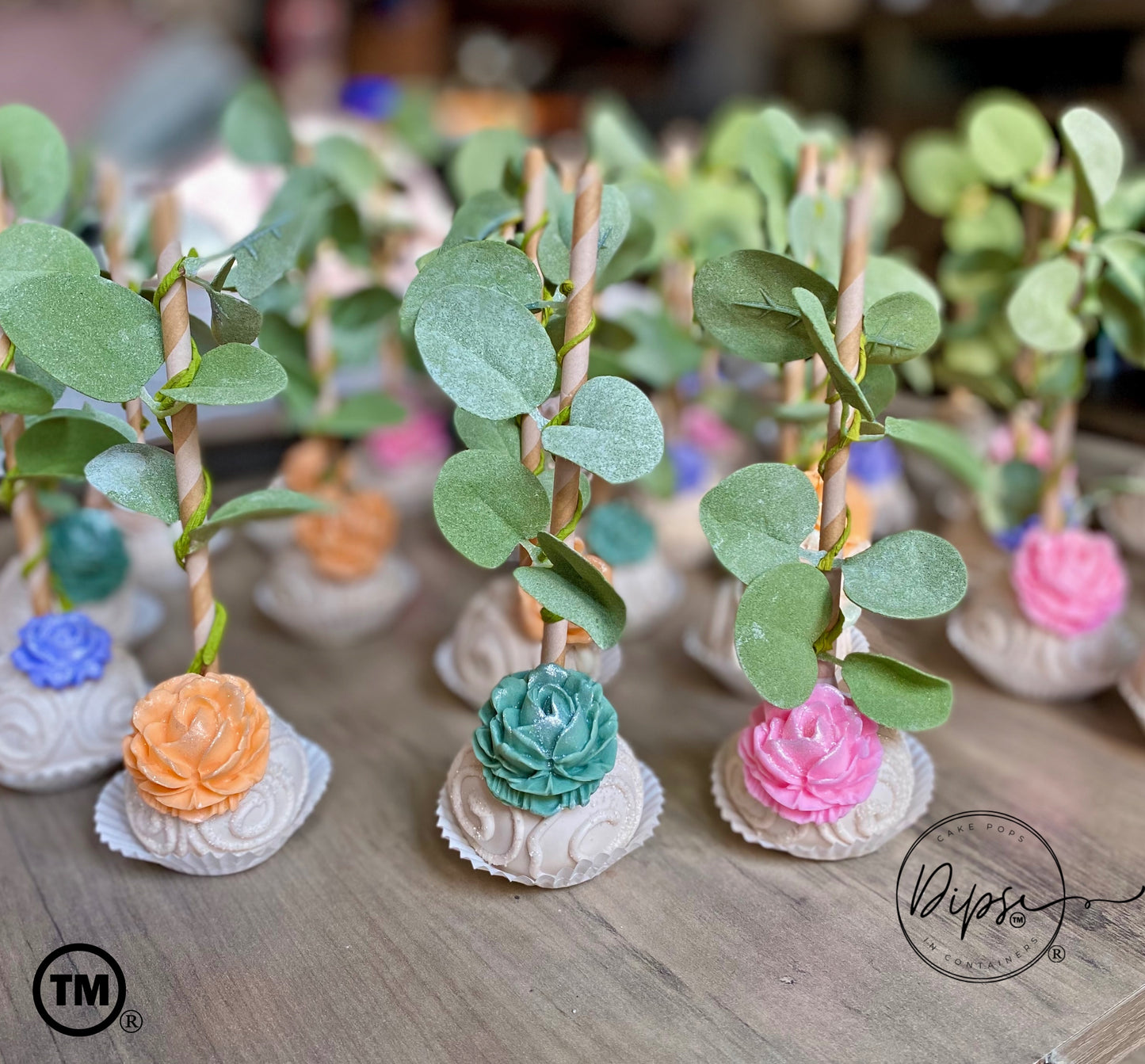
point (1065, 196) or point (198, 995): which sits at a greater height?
point (1065, 196)

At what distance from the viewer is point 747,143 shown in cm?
74

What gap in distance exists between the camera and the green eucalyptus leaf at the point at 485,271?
1.77 feet

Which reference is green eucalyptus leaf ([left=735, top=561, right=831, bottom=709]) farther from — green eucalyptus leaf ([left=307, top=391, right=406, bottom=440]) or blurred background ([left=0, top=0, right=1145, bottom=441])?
blurred background ([left=0, top=0, right=1145, bottom=441])

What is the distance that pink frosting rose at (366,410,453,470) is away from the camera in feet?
3.80

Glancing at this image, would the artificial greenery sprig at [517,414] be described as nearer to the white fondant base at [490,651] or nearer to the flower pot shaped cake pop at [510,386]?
the flower pot shaped cake pop at [510,386]

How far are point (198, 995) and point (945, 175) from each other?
89 cm

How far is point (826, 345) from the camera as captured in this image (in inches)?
20.2

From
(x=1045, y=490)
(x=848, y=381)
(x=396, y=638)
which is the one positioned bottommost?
(x=396, y=638)

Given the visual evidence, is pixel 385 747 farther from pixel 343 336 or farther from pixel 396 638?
pixel 343 336

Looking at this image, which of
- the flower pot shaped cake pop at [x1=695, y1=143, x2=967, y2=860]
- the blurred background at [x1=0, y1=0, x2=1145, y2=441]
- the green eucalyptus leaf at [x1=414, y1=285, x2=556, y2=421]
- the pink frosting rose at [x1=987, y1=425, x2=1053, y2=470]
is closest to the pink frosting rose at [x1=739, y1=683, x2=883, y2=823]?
the flower pot shaped cake pop at [x1=695, y1=143, x2=967, y2=860]

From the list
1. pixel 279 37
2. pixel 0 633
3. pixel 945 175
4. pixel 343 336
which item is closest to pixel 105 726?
pixel 0 633

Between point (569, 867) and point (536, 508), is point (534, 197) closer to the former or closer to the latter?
point (536, 508)

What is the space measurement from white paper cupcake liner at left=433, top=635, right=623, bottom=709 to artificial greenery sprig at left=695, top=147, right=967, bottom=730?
186 millimetres

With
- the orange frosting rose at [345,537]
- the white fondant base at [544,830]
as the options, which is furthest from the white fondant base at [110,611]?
the white fondant base at [544,830]
